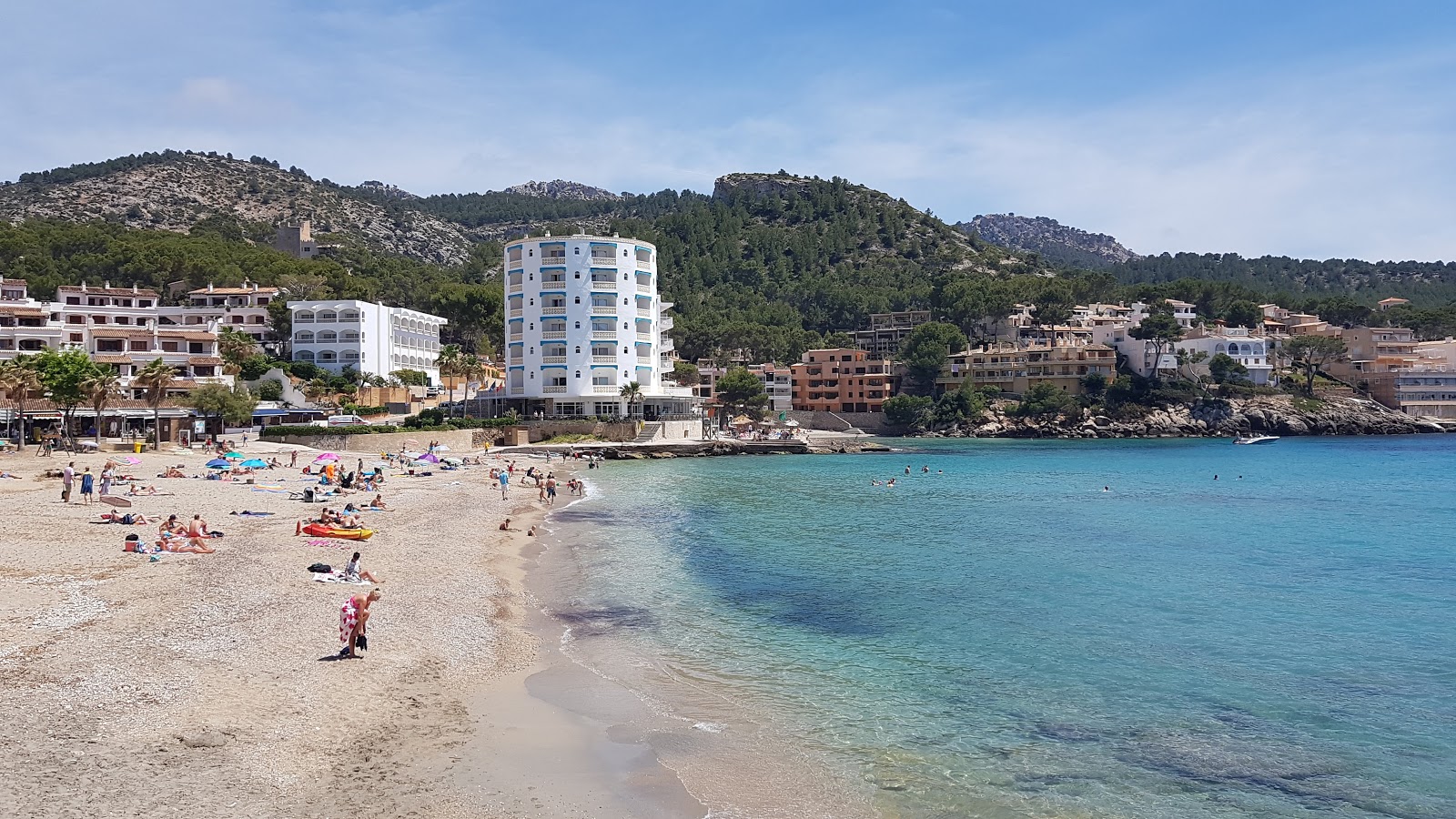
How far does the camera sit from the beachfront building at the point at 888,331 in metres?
161

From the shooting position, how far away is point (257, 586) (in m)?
22.4

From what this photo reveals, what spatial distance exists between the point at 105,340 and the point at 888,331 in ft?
378

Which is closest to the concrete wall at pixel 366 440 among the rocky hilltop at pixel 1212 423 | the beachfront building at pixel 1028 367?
the rocky hilltop at pixel 1212 423

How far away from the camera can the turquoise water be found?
45.1ft

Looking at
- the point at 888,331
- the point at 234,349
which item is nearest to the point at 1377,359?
the point at 888,331

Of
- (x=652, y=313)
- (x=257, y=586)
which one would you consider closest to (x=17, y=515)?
(x=257, y=586)

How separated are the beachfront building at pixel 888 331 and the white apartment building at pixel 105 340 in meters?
104

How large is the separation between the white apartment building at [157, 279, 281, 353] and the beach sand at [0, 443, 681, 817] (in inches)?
3076

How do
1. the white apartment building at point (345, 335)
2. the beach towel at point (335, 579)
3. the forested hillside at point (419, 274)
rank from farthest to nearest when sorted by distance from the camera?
the forested hillside at point (419, 274) → the white apartment building at point (345, 335) → the beach towel at point (335, 579)

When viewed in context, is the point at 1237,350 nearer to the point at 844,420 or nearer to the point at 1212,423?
the point at 1212,423

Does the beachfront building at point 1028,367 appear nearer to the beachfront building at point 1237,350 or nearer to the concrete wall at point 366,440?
the beachfront building at point 1237,350

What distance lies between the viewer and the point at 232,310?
100562 millimetres

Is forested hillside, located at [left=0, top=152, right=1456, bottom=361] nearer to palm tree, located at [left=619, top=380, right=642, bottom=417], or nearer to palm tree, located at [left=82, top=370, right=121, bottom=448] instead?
palm tree, located at [left=619, top=380, right=642, bottom=417]

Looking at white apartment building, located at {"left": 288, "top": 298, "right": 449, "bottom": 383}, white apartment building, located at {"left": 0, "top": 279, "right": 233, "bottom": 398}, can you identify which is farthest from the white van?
white apartment building, located at {"left": 288, "top": 298, "right": 449, "bottom": 383}
